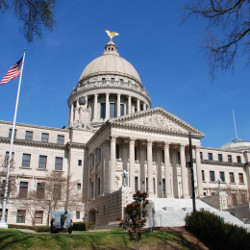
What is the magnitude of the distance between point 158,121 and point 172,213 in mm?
17629

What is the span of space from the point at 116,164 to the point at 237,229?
3033 cm

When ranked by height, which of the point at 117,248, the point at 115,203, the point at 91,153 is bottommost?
the point at 117,248

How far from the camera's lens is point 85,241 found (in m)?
17.8

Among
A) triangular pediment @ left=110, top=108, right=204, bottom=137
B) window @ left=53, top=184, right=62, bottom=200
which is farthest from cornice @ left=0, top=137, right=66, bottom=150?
triangular pediment @ left=110, top=108, right=204, bottom=137

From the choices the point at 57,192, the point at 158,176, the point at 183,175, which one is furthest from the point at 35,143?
the point at 183,175

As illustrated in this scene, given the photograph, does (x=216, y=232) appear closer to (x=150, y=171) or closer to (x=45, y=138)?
(x=150, y=171)

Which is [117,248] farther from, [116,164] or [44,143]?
[44,143]

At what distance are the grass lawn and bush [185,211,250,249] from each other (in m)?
1.40

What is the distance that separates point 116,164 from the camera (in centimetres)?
4781

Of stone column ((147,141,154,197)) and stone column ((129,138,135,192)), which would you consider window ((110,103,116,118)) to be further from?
stone column ((129,138,135,192))

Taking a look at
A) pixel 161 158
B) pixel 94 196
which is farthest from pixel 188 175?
pixel 94 196

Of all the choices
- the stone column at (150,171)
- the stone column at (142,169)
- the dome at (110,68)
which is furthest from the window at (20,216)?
the dome at (110,68)

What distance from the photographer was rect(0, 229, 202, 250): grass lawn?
16.1 meters

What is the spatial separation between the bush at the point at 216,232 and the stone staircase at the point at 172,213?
7024 millimetres
